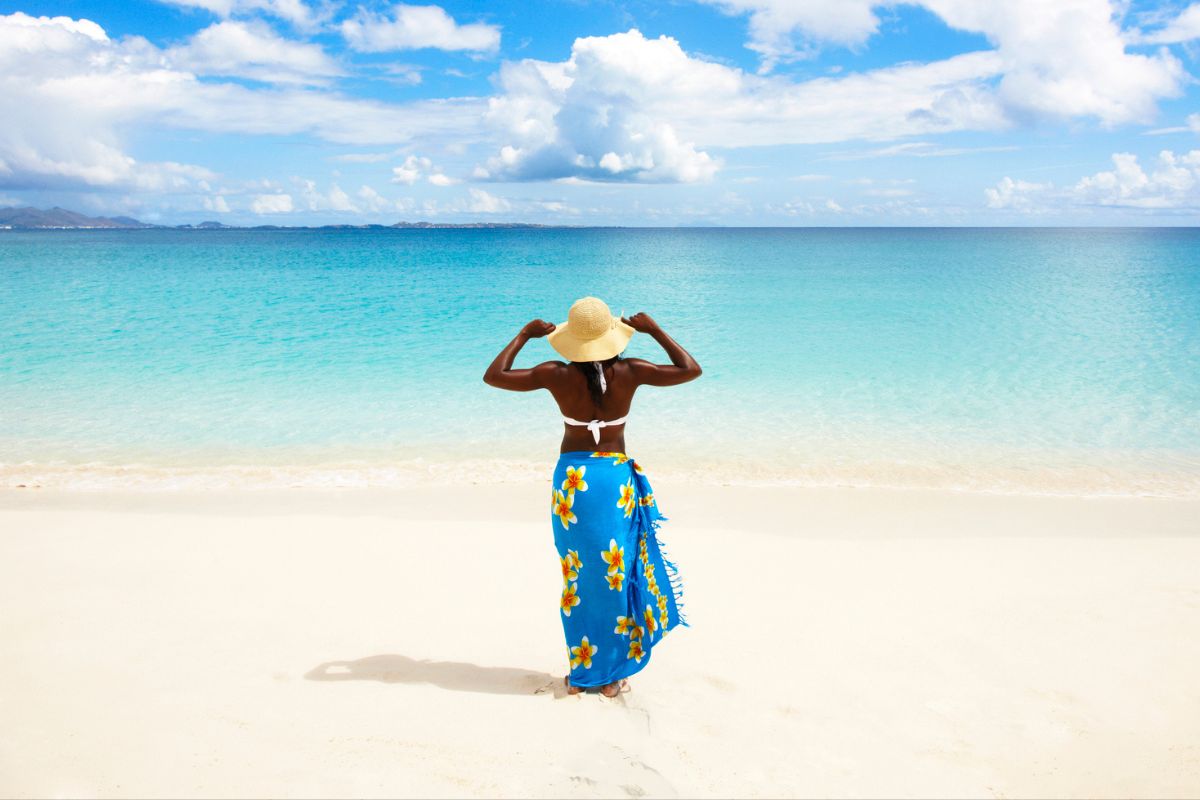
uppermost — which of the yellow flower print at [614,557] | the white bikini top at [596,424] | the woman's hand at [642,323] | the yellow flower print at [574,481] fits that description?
the woman's hand at [642,323]

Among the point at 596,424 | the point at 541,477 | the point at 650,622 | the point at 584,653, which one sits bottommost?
the point at 541,477

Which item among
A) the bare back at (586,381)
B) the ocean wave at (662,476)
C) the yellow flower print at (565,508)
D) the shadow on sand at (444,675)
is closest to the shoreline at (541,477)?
the ocean wave at (662,476)

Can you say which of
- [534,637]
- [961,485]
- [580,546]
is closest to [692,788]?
[580,546]

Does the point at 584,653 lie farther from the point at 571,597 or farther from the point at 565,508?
the point at 565,508

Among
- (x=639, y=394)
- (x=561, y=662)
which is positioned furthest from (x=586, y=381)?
(x=639, y=394)

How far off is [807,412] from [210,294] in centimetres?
2514

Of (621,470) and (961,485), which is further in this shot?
(961,485)

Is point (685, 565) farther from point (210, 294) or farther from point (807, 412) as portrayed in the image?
point (210, 294)

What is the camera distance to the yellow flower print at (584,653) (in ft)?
12.7

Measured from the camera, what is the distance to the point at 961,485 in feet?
28.6

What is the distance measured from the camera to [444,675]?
13.6 feet

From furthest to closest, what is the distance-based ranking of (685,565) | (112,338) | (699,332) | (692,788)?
(699,332), (112,338), (685,565), (692,788)

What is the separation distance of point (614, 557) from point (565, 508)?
358mm

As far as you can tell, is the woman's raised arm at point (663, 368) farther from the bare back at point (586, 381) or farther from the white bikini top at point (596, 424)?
the white bikini top at point (596, 424)
